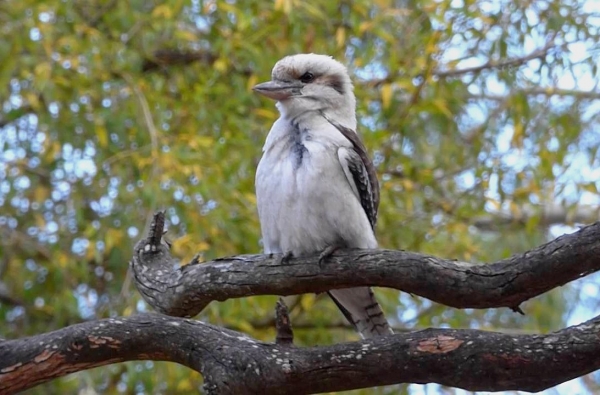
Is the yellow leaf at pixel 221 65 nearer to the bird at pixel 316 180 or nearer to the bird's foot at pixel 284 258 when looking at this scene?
the bird at pixel 316 180

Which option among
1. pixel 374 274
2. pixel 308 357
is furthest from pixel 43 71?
pixel 308 357

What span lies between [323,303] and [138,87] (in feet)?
4.34

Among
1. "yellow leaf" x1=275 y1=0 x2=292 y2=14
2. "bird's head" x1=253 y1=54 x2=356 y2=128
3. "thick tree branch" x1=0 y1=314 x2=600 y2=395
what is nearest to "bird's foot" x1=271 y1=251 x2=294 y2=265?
"thick tree branch" x1=0 y1=314 x2=600 y2=395

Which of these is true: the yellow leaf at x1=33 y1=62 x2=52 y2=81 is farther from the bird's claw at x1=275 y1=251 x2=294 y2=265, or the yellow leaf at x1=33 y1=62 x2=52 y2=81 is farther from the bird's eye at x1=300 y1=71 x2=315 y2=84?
the bird's claw at x1=275 y1=251 x2=294 y2=265

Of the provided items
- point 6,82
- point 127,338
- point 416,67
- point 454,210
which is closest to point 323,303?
point 454,210

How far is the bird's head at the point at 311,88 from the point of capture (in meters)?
3.61

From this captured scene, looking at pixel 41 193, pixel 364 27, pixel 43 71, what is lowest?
pixel 41 193

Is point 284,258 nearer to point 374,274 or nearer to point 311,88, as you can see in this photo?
point 374,274

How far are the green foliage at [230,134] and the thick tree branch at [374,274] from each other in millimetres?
1288

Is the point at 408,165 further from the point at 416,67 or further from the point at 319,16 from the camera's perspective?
the point at 319,16

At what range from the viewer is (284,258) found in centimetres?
317

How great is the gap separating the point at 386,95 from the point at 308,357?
2.32 meters

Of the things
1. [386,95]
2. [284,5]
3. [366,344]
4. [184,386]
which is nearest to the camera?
[366,344]

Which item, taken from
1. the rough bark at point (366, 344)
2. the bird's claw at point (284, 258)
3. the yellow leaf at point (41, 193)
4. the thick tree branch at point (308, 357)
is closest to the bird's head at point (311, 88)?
the bird's claw at point (284, 258)
